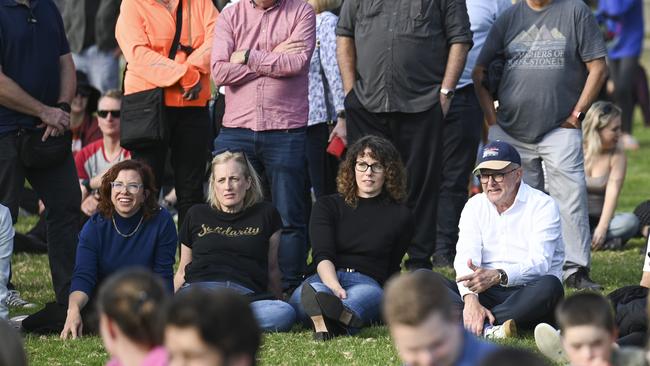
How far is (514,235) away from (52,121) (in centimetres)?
281

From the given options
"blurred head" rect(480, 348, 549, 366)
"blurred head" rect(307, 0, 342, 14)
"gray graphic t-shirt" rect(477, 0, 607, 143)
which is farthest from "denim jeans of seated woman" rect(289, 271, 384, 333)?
"blurred head" rect(480, 348, 549, 366)

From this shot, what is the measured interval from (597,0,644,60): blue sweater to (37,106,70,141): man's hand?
10.1m

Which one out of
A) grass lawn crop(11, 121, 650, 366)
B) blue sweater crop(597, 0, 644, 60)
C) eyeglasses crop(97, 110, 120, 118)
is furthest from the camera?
blue sweater crop(597, 0, 644, 60)

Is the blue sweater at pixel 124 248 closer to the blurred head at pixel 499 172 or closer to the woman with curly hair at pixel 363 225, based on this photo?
the woman with curly hair at pixel 363 225

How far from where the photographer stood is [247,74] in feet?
27.6

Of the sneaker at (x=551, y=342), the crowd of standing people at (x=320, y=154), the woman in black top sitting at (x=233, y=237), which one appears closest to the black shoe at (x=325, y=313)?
the crowd of standing people at (x=320, y=154)

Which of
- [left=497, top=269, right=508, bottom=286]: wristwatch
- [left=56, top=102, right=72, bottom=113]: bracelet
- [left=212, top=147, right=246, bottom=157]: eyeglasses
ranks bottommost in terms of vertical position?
[left=497, top=269, right=508, bottom=286]: wristwatch

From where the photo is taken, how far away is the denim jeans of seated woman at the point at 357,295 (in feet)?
24.7

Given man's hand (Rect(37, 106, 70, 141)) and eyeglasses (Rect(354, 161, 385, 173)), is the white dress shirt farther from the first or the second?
man's hand (Rect(37, 106, 70, 141))

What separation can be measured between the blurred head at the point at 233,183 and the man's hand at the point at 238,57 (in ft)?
2.11

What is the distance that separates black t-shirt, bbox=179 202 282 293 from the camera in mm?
7840

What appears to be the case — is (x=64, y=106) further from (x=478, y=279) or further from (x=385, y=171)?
(x=478, y=279)

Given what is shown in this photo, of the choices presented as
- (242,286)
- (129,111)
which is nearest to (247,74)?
(129,111)

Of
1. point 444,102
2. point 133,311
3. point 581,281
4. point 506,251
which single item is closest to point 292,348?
point 506,251
